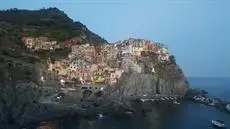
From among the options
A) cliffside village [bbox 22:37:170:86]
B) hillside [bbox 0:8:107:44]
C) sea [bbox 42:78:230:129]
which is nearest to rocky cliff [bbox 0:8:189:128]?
cliffside village [bbox 22:37:170:86]

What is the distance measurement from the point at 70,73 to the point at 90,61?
5785mm

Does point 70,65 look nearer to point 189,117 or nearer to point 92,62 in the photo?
point 92,62

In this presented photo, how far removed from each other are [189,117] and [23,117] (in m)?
24.1

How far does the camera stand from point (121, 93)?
69.8 m

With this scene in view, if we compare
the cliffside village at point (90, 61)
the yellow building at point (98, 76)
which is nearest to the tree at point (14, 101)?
the cliffside village at point (90, 61)

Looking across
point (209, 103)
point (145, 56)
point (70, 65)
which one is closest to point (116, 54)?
point (145, 56)

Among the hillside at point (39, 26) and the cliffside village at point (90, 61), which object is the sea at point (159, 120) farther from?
the hillside at point (39, 26)

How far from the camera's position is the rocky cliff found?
51188 millimetres

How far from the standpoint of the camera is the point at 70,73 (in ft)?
236

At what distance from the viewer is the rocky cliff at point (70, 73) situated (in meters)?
51.2

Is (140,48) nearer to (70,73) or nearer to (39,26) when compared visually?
(70,73)

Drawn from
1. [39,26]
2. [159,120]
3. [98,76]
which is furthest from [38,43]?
[159,120]

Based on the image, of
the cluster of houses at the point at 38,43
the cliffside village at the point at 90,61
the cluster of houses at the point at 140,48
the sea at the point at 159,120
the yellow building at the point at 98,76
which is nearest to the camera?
the sea at the point at 159,120

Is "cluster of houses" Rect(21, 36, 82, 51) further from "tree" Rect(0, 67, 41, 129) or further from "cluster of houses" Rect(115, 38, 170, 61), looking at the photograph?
"tree" Rect(0, 67, 41, 129)
